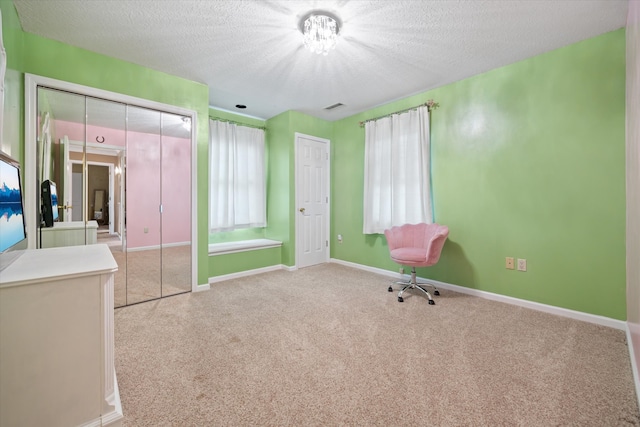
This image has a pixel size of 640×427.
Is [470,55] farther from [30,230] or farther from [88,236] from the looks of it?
[30,230]

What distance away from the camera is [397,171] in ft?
12.1

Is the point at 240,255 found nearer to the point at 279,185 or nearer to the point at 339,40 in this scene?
the point at 279,185

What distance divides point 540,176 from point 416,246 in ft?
4.63

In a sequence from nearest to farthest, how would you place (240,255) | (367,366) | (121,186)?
(367,366)
(121,186)
(240,255)

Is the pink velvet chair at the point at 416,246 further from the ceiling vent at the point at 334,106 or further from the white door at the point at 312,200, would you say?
the ceiling vent at the point at 334,106

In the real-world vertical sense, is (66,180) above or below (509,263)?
above

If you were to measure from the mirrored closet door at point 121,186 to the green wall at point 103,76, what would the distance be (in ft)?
0.41

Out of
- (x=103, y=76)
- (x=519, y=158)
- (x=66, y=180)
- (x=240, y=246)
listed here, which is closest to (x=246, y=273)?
(x=240, y=246)

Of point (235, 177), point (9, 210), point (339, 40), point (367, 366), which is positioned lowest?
point (367, 366)

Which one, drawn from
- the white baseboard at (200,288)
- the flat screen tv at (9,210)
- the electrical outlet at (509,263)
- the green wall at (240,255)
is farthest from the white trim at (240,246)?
the electrical outlet at (509,263)

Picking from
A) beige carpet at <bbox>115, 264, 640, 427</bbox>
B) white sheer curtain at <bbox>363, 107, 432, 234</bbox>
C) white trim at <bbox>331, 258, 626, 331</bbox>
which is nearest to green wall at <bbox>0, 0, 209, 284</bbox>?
beige carpet at <bbox>115, 264, 640, 427</bbox>

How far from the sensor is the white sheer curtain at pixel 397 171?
3404 millimetres

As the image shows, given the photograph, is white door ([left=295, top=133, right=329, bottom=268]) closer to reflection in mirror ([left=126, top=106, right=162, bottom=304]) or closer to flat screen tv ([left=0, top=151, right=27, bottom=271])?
reflection in mirror ([left=126, top=106, right=162, bottom=304])

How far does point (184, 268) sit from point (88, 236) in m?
0.95
